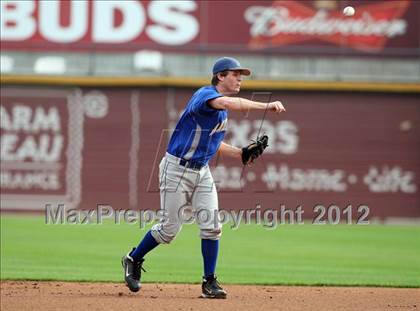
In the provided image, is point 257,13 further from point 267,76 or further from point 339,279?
point 339,279

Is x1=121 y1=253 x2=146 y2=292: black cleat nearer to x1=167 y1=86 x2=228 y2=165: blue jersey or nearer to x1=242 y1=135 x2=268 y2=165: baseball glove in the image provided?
x1=167 y1=86 x2=228 y2=165: blue jersey

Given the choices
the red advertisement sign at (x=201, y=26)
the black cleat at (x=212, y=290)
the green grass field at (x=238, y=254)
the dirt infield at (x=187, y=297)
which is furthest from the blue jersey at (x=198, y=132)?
the red advertisement sign at (x=201, y=26)

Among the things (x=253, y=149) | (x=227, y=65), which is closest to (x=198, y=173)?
(x=253, y=149)

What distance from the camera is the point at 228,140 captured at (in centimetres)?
2028

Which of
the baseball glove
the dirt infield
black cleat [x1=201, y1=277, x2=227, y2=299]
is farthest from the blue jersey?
the dirt infield

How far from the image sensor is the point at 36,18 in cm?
2100

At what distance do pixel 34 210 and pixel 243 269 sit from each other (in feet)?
34.6

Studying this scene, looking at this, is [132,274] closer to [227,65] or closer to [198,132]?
[198,132]

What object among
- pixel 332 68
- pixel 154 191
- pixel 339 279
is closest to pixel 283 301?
pixel 339 279

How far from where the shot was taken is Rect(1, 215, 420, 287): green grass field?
A: 31.9 ft

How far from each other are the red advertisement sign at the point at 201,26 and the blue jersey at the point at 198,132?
13536mm

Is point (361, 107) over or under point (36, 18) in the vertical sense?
under

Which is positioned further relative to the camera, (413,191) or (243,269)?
(413,191)

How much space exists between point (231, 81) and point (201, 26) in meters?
13.8
